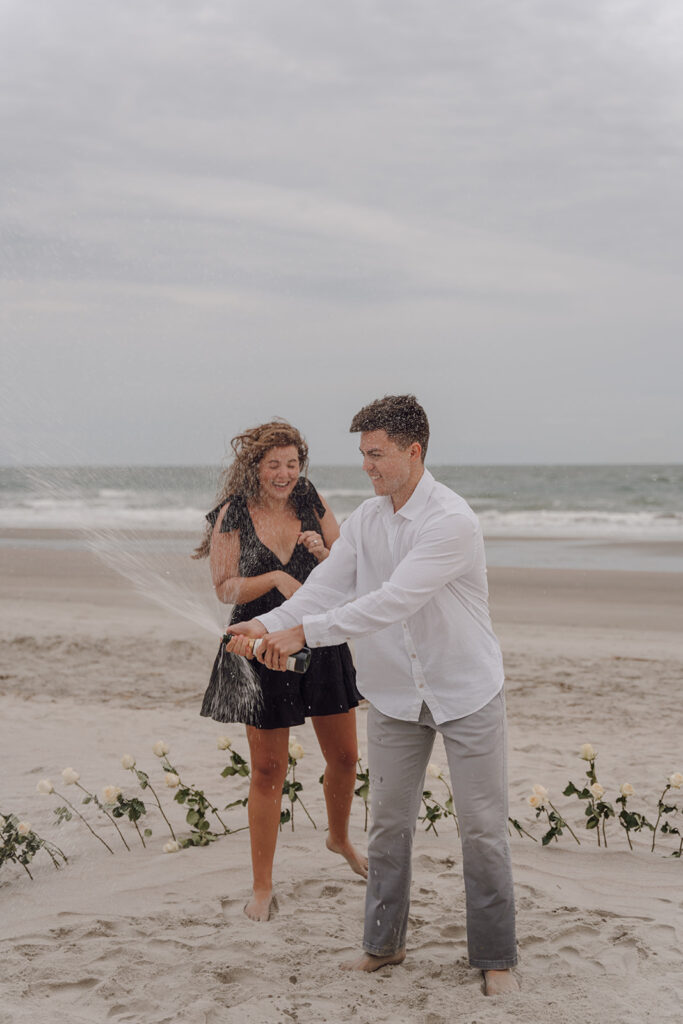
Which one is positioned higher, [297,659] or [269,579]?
[269,579]

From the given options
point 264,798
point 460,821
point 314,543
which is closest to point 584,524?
point 314,543

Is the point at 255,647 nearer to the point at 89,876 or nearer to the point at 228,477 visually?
the point at 228,477

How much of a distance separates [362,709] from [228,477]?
4.42 meters

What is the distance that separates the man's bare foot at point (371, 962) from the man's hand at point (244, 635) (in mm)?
1296

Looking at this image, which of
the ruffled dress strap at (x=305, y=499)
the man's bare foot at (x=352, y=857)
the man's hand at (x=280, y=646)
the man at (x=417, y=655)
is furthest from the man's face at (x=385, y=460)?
the man's bare foot at (x=352, y=857)

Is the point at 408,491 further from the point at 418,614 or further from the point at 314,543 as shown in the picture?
the point at 314,543

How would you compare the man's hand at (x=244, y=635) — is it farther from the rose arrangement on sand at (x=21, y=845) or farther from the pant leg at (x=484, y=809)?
the rose arrangement on sand at (x=21, y=845)

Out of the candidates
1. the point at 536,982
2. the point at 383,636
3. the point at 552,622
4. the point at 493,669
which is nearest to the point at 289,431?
the point at 383,636

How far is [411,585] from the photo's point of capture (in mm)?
3254

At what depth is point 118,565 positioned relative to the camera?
5602mm

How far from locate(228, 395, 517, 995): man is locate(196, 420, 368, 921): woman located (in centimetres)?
47

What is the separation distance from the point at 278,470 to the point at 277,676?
868mm

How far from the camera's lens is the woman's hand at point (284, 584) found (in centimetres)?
404

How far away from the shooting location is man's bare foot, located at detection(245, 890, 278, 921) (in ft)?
13.6
